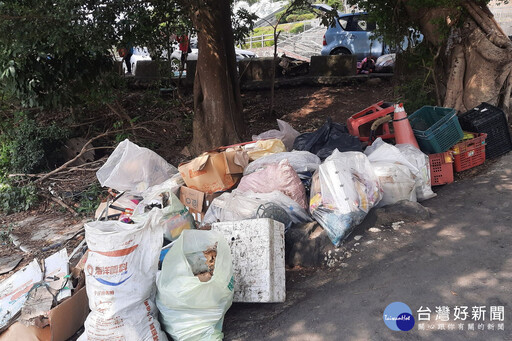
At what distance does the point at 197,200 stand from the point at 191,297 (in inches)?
64.2

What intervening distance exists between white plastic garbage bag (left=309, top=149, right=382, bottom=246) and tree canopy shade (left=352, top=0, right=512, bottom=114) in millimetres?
2271

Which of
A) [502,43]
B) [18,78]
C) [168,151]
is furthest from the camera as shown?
[168,151]

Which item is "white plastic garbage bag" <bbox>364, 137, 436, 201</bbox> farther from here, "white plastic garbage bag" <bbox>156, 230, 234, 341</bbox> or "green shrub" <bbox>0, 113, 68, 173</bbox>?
"green shrub" <bbox>0, 113, 68, 173</bbox>

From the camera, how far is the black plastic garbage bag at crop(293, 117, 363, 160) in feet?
13.8

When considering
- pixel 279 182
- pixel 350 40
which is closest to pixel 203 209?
pixel 279 182

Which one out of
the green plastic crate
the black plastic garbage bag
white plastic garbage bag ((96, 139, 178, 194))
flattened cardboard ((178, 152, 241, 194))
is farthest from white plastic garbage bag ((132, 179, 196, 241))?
the green plastic crate

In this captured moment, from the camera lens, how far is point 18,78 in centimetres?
515

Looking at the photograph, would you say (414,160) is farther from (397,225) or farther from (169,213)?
(169,213)

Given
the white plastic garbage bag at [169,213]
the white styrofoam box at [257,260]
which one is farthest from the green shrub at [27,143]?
the white styrofoam box at [257,260]

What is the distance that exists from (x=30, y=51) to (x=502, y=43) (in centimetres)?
539

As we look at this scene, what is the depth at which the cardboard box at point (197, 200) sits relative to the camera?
157 inches

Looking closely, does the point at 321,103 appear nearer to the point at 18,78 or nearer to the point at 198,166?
the point at 198,166

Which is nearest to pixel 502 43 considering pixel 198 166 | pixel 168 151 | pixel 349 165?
pixel 349 165

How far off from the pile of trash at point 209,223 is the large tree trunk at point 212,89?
97 cm
